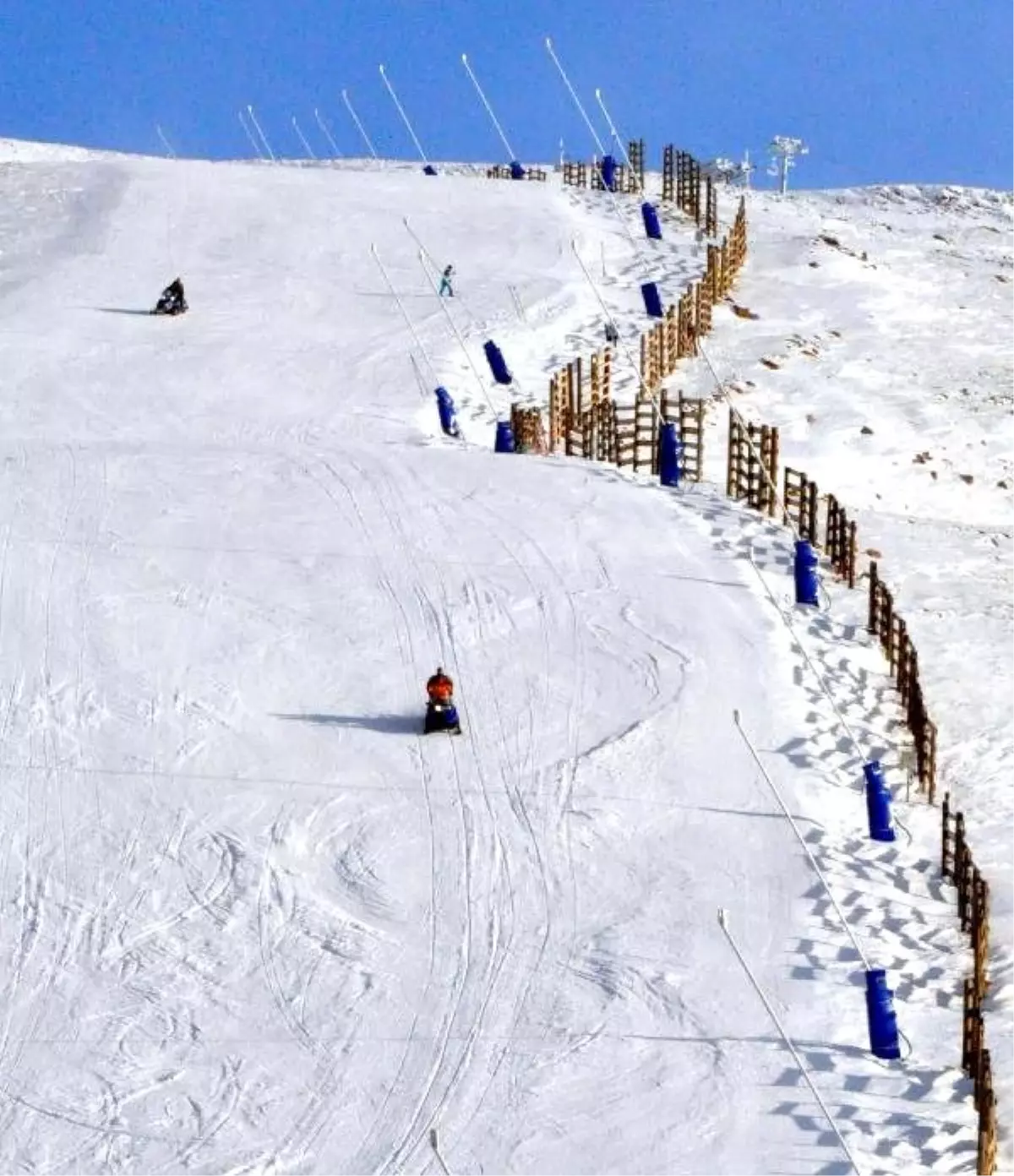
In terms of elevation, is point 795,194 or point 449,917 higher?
point 795,194

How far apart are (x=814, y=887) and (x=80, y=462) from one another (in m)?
12.4

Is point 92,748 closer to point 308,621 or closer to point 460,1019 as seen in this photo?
point 308,621

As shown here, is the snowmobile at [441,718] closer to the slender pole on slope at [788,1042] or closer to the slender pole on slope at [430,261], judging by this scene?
the slender pole on slope at [788,1042]

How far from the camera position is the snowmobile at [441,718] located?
764 inches

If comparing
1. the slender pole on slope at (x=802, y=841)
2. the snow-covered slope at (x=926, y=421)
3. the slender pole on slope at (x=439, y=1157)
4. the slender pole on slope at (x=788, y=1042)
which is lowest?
the slender pole on slope at (x=439, y=1157)

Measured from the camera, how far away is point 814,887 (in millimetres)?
17250

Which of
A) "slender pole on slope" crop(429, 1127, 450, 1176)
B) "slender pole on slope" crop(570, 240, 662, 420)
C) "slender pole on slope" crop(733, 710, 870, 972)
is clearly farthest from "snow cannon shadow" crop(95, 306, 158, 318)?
"slender pole on slope" crop(429, 1127, 450, 1176)

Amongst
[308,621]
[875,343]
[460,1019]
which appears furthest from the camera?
[875,343]

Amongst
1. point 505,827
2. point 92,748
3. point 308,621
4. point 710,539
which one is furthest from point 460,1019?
point 710,539

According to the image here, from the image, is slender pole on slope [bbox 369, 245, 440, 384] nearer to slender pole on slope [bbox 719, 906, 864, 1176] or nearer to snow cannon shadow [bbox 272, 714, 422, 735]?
snow cannon shadow [bbox 272, 714, 422, 735]

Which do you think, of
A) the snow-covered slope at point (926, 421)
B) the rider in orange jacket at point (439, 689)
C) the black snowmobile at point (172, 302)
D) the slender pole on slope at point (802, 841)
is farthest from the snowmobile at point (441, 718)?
the black snowmobile at point (172, 302)

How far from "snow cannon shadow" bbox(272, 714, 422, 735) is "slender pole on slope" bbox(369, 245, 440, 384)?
11748mm

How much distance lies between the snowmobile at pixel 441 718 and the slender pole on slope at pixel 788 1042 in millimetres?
3459

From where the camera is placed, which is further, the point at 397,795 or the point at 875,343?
the point at 875,343
